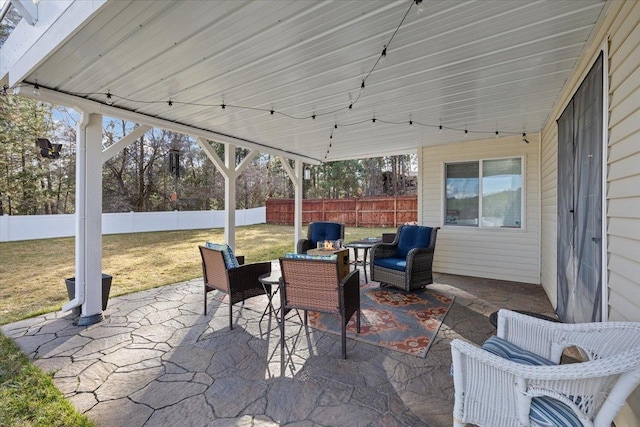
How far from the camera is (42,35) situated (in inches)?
90.2

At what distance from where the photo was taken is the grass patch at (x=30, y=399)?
187 cm

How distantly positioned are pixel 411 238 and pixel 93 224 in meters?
4.44

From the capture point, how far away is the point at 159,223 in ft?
42.3

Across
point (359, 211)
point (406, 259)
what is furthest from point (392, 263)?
point (359, 211)

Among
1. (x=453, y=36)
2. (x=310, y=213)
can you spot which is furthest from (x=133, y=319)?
(x=310, y=213)

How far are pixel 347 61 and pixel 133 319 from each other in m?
3.67

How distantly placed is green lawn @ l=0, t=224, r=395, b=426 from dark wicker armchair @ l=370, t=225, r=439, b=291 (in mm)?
3516

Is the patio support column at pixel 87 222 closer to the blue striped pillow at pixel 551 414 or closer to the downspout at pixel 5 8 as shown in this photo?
the downspout at pixel 5 8

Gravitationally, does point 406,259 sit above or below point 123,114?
below

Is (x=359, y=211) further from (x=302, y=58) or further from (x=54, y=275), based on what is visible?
(x=302, y=58)

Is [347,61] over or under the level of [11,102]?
under

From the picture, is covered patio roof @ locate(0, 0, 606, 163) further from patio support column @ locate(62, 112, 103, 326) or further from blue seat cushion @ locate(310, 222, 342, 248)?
blue seat cushion @ locate(310, 222, 342, 248)

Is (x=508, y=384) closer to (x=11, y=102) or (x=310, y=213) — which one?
(x=11, y=102)

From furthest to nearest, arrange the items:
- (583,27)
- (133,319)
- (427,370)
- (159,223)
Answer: (159,223) → (133,319) → (427,370) → (583,27)
